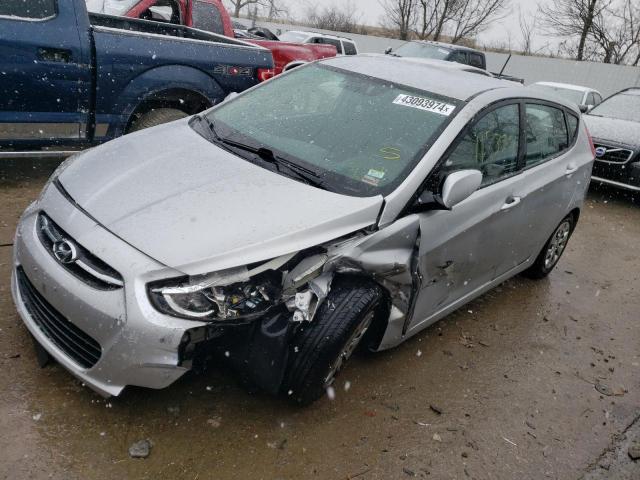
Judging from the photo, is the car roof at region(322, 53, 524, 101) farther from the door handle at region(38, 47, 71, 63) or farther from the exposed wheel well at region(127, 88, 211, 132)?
the door handle at region(38, 47, 71, 63)

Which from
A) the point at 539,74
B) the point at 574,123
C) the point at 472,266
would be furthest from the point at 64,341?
the point at 539,74

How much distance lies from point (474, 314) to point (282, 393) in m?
2.12

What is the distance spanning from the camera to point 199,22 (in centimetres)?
754

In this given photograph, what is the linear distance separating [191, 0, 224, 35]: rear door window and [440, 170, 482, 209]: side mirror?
5.85m

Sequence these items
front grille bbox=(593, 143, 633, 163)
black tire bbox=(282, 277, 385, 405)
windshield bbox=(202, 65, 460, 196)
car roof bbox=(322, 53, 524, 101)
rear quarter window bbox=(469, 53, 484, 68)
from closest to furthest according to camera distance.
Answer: black tire bbox=(282, 277, 385, 405) → windshield bbox=(202, 65, 460, 196) → car roof bbox=(322, 53, 524, 101) → front grille bbox=(593, 143, 633, 163) → rear quarter window bbox=(469, 53, 484, 68)

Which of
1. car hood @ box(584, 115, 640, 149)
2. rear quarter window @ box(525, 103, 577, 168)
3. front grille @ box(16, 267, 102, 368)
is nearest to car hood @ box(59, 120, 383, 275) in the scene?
front grille @ box(16, 267, 102, 368)

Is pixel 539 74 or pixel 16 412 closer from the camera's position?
pixel 16 412

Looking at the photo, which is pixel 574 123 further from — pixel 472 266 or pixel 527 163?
pixel 472 266

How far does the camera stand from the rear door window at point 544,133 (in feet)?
12.4

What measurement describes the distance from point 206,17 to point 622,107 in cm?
693

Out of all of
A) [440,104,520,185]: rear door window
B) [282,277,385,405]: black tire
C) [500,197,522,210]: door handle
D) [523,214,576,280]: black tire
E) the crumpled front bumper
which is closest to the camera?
the crumpled front bumper

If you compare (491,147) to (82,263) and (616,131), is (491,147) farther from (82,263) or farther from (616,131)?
(616,131)

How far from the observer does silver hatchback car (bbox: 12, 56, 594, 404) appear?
2.28 meters

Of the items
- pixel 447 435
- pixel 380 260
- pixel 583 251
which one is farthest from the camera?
pixel 583 251
